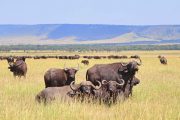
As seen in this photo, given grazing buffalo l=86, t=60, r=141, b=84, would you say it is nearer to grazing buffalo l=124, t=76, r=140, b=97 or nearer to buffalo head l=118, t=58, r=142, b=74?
buffalo head l=118, t=58, r=142, b=74

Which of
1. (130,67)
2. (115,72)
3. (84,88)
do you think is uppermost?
(130,67)

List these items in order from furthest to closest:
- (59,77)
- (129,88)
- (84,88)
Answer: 1. (59,77)
2. (129,88)
3. (84,88)

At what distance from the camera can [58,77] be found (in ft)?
57.8

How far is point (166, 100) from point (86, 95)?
2819mm

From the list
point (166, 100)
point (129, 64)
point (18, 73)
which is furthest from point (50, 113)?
point (18, 73)

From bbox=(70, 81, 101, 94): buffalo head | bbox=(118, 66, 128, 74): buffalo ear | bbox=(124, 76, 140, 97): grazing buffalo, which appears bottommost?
bbox=(124, 76, 140, 97): grazing buffalo

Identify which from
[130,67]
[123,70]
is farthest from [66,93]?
[123,70]

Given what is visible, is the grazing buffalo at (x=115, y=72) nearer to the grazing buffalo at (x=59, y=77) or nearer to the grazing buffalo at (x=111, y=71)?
the grazing buffalo at (x=111, y=71)

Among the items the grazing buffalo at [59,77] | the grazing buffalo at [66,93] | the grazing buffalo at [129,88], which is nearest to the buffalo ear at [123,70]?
the grazing buffalo at [129,88]

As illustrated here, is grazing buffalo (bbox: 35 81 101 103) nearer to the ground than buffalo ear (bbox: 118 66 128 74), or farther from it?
nearer to the ground

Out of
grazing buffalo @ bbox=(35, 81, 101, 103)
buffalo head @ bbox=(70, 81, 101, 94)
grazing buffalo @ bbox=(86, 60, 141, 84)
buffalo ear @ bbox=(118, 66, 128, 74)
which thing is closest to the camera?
grazing buffalo @ bbox=(35, 81, 101, 103)

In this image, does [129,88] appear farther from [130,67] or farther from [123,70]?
[123,70]

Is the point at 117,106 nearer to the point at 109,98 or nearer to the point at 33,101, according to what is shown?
the point at 109,98

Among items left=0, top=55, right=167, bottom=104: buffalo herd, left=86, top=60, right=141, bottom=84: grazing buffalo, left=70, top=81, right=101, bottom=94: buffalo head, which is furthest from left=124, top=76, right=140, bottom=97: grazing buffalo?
left=70, top=81, right=101, bottom=94: buffalo head
